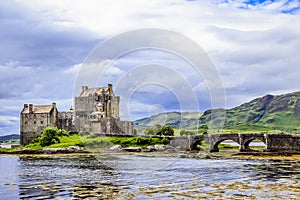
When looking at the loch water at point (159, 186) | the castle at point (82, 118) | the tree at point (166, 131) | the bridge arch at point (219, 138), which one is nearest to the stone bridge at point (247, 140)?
the bridge arch at point (219, 138)

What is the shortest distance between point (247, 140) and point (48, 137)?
49819mm

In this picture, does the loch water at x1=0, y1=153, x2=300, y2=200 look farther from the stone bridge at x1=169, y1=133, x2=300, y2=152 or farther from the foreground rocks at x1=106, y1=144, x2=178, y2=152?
the foreground rocks at x1=106, y1=144, x2=178, y2=152

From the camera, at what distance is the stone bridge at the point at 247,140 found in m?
79.8

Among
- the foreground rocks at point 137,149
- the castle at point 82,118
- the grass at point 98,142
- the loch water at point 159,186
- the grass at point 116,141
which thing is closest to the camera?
the loch water at point 159,186

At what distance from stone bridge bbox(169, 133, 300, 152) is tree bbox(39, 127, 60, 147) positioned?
30.8 m

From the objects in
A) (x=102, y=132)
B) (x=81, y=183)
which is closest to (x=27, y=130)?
(x=102, y=132)

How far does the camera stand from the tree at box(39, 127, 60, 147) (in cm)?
10331

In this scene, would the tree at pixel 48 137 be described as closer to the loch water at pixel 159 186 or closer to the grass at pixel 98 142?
the grass at pixel 98 142

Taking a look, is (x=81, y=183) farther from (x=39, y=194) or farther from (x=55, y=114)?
(x=55, y=114)

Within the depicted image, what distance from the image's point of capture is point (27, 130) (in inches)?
4525

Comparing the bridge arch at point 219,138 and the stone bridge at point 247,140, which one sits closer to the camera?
the stone bridge at point 247,140

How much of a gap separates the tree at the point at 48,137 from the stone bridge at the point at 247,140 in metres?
30.8

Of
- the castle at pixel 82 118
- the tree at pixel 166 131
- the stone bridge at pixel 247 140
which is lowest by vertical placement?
the stone bridge at pixel 247 140

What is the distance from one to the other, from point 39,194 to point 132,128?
308ft
